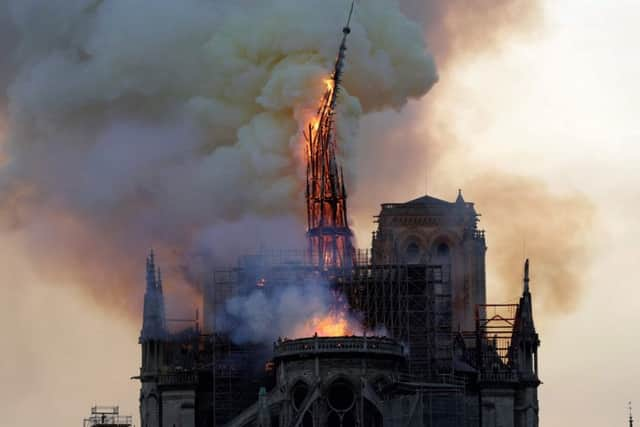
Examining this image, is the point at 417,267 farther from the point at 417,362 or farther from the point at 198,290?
the point at 198,290

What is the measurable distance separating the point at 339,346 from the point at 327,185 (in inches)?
750

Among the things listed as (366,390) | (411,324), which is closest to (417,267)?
(411,324)

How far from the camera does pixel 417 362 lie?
175375 mm

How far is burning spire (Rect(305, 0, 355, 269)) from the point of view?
593 feet

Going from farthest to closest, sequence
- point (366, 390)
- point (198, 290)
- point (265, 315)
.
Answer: point (198, 290) → point (265, 315) → point (366, 390)

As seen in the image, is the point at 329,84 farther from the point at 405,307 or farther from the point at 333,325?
the point at 333,325

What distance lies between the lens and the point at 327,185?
182375 mm

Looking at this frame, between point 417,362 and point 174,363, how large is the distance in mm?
19242

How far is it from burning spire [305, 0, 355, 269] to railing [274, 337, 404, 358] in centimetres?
1369

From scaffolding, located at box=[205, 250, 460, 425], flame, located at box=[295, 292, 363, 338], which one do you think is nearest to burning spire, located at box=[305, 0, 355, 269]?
scaffolding, located at box=[205, 250, 460, 425]

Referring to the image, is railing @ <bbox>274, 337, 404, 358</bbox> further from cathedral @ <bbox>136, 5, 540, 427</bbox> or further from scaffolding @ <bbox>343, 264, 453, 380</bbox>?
scaffolding @ <bbox>343, 264, 453, 380</bbox>

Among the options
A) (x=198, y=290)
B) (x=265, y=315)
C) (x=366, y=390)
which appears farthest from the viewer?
(x=198, y=290)

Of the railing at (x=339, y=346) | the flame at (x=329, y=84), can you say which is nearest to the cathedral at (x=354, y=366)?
the railing at (x=339, y=346)

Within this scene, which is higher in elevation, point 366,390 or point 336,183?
point 336,183
